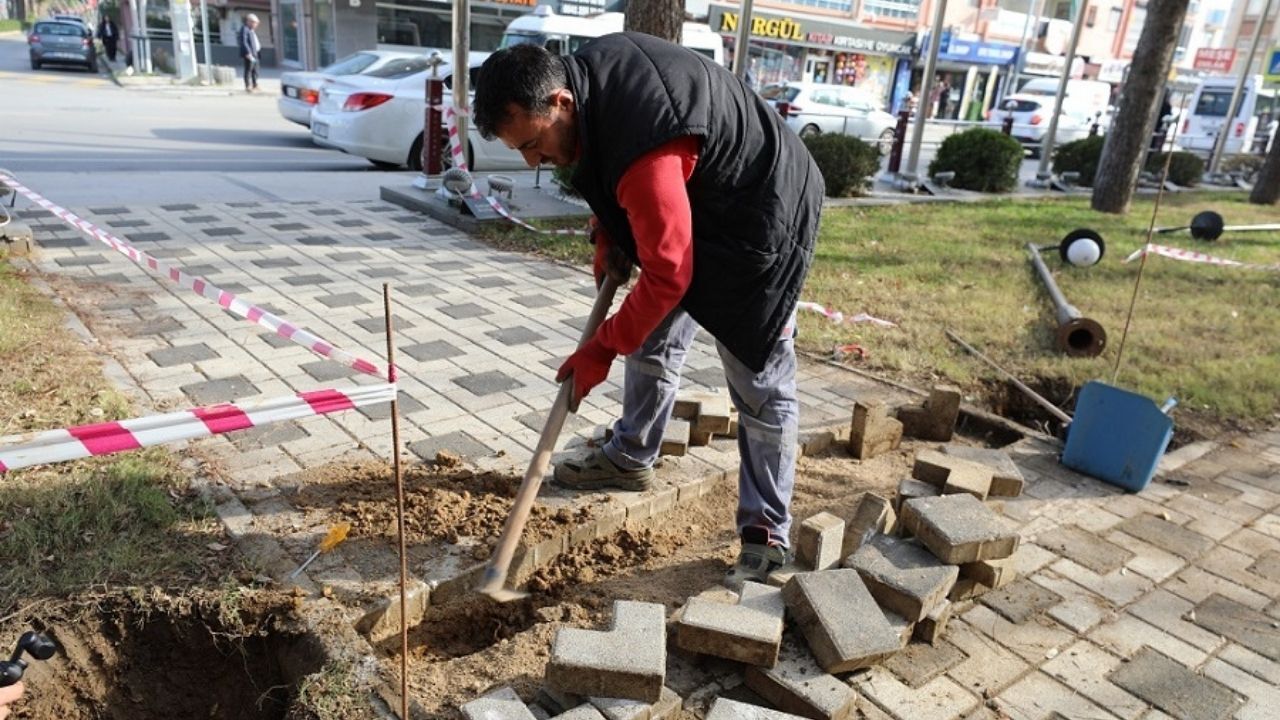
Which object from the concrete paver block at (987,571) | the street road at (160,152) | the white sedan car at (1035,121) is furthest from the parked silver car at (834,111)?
the concrete paver block at (987,571)

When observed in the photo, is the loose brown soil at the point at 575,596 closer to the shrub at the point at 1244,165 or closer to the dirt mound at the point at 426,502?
the dirt mound at the point at 426,502

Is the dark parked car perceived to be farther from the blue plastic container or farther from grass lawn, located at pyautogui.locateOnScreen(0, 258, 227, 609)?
the blue plastic container

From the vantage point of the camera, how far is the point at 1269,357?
20.4 feet

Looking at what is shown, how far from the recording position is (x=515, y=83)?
2266mm

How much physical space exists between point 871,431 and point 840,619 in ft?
5.59

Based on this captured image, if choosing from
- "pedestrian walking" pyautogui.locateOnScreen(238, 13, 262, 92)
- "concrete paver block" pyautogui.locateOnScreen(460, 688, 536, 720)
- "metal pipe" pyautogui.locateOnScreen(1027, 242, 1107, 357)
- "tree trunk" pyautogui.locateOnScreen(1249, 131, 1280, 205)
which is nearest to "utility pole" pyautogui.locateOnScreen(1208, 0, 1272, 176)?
"tree trunk" pyautogui.locateOnScreen(1249, 131, 1280, 205)

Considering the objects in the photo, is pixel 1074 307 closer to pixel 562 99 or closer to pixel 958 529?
pixel 958 529

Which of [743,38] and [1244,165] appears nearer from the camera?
[743,38]

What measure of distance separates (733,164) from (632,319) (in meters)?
0.54

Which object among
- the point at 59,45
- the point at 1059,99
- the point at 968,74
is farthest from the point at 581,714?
the point at 968,74

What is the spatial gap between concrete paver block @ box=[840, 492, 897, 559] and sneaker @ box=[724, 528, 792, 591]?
24 cm

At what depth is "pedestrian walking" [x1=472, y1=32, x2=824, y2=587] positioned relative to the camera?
7.62 ft

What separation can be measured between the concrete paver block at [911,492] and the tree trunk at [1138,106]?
1117 cm

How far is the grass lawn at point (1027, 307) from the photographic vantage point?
539cm
